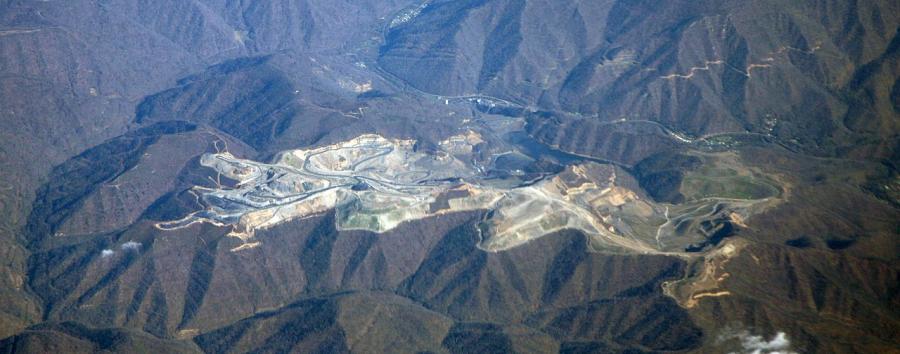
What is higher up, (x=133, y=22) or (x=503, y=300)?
(x=133, y=22)

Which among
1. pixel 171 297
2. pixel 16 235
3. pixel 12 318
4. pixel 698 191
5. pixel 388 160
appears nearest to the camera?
pixel 12 318

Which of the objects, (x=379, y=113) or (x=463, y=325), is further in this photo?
(x=379, y=113)

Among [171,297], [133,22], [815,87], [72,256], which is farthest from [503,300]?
[133,22]

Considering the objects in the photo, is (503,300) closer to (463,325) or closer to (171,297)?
(463,325)

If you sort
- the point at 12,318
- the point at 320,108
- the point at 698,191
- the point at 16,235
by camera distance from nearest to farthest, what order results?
1. the point at 12,318
2. the point at 16,235
3. the point at 698,191
4. the point at 320,108

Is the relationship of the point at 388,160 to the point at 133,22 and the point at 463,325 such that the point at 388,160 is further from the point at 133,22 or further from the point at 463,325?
the point at 133,22

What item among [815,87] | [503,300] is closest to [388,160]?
[503,300]
